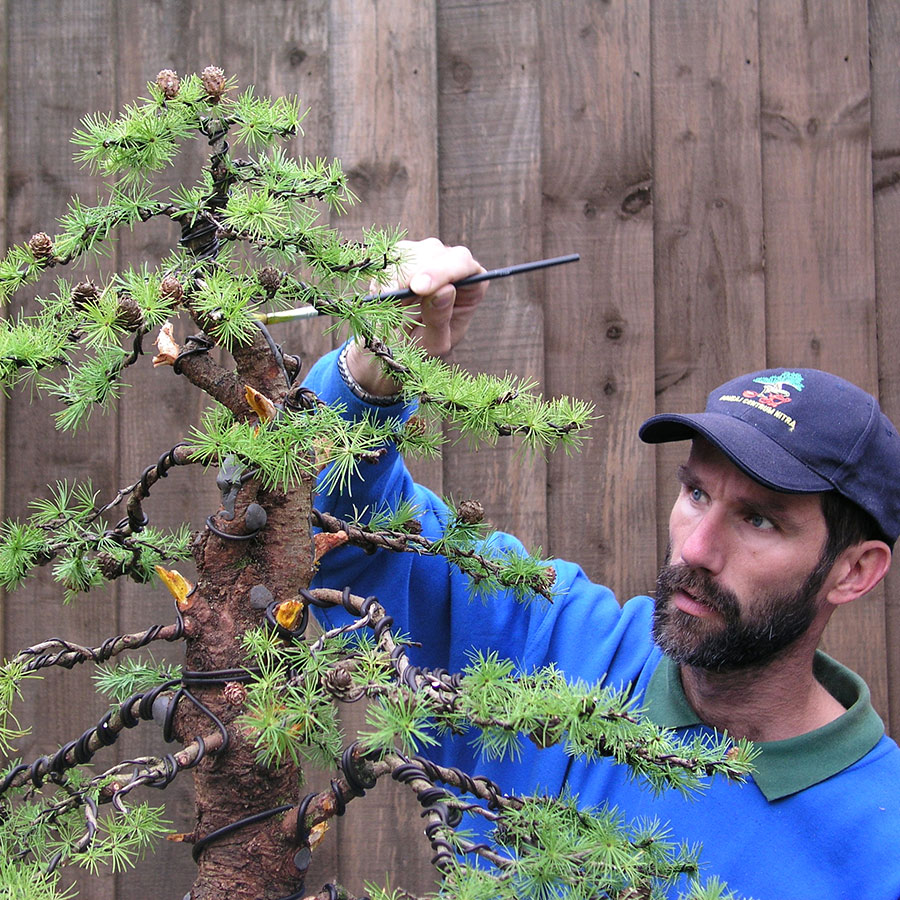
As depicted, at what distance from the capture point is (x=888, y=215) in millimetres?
1652

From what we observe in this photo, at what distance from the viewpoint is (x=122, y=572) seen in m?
0.93

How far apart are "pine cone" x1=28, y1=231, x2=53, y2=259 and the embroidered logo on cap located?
0.84m

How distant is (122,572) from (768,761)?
2.69 ft

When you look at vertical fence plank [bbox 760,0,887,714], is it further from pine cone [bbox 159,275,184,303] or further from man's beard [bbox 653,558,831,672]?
pine cone [bbox 159,275,184,303]

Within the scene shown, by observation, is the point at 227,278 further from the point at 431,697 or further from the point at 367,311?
the point at 431,697

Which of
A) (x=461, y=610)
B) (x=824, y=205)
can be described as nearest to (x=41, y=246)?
(x=461, y=610)

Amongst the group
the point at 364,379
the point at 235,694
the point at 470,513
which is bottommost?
the point at 235,694

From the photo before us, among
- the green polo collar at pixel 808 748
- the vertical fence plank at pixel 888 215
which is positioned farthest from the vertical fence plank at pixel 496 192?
the vertical fence plank at pixel 888 215

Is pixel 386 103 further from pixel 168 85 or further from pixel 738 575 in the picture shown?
pixel 738 575

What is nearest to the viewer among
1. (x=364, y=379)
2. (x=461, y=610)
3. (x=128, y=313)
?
(x=128, y=313)

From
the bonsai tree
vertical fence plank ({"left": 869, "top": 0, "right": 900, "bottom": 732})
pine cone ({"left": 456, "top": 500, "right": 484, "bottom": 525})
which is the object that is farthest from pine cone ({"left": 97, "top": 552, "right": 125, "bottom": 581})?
vertical fence plank ({"left": 869, "top": 0, "right": 900, "bottom": 732})

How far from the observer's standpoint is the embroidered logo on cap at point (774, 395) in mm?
1169

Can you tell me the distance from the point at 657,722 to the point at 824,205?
100 cm

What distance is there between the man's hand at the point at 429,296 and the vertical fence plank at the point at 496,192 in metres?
0.51
